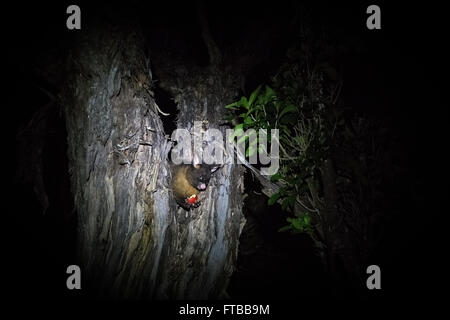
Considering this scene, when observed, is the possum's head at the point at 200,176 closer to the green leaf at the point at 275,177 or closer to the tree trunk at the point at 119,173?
the tree trunk at the point at 119,173

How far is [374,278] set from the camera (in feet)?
7.02

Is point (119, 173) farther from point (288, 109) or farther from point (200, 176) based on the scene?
point (288, 109)

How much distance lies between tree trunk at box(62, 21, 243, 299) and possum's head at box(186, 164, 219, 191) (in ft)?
0.65

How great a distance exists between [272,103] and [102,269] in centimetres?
179

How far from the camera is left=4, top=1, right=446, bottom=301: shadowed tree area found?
1884 millimetres

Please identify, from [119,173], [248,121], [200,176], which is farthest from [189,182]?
[248,121]

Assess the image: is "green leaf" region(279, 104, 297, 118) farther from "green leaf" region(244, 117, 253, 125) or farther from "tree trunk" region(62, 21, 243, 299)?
"tree trunk" region(62, 21, 243, 299)

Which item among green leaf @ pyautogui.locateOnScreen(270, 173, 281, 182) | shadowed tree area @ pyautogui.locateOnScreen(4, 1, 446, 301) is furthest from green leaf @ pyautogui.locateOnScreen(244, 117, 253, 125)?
green leaf @ pyautogui.locateOnScreen(270, 173, 281, 182)

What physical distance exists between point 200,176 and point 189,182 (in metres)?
0.10

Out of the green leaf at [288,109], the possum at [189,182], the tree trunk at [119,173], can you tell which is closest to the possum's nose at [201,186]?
the possum at [189,182]

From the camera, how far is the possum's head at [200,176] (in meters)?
2.04

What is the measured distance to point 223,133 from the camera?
2.27 m
